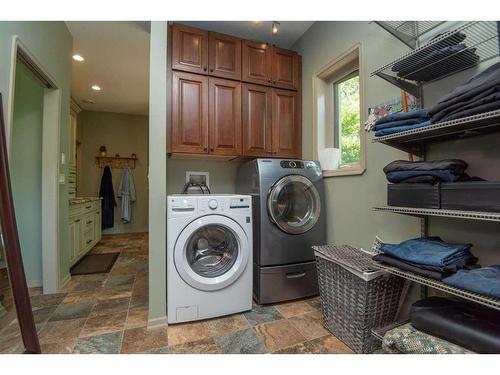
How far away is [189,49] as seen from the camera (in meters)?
2.08

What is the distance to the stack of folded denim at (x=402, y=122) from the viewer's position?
1.20 meters

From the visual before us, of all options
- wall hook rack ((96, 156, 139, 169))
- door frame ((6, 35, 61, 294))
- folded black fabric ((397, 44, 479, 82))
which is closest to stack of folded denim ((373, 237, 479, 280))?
folded black fabric ((397, 44, 479, 82))

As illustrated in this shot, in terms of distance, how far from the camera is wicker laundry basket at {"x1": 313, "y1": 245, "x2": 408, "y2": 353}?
1.32 metres

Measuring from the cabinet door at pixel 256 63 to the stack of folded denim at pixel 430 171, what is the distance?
1.54 meters

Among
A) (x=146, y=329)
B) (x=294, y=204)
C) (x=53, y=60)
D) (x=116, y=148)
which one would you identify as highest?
(x=53, y=60)

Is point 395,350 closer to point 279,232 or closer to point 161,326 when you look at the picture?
point 279,232

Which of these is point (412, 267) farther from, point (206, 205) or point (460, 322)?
point (206, 205)

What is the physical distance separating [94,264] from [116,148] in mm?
2864

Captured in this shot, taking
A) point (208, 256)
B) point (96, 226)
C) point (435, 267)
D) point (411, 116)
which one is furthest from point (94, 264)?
point (411, 116)

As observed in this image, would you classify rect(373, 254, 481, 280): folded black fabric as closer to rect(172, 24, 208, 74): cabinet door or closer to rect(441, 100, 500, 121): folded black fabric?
rect(441, 100, 500, 121): folded black fabric

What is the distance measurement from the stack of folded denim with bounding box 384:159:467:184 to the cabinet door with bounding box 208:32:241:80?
1.61 m

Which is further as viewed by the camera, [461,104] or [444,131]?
[444,131]

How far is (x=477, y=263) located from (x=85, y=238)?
3984 mm

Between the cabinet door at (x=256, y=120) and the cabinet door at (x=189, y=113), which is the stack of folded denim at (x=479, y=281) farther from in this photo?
the cabinet door at (x=189, y=113)
